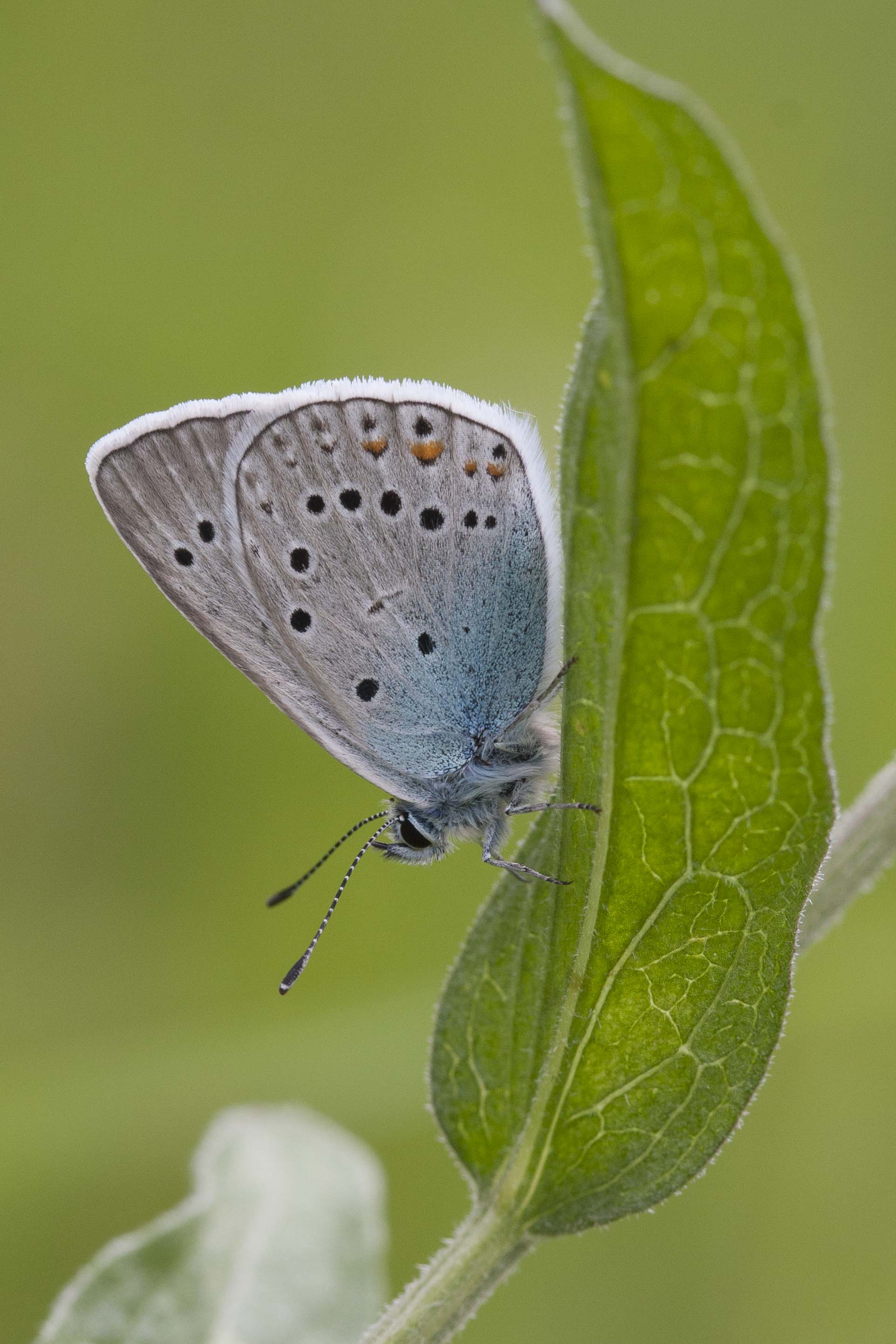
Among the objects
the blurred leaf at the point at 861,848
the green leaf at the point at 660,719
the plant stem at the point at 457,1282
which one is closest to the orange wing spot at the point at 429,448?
the green leaf at the point at 660,719

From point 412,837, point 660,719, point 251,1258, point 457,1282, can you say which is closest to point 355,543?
point 412,837

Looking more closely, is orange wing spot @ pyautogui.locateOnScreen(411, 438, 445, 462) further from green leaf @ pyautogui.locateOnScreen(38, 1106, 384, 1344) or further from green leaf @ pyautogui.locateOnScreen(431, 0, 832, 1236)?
green leaf @ pyautogui.locateOnScreen(38, 1106, 384, 1344)

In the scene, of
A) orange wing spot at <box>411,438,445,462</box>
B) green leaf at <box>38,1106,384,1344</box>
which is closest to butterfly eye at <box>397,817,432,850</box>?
green leaf at <box>38,1106,384,1344</box>

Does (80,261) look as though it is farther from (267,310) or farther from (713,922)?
(713,922)

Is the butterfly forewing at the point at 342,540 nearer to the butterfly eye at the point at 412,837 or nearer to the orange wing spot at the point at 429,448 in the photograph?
the orange wing spot at the point at 429,448

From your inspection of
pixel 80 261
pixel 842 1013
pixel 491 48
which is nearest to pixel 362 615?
pixel 842 1013
